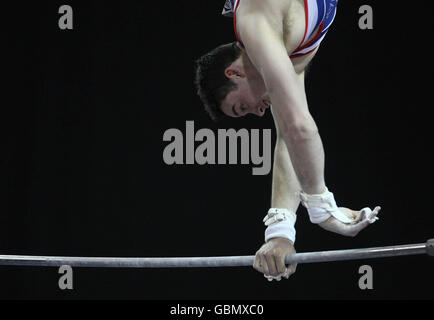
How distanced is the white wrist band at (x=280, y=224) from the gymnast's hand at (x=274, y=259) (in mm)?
23

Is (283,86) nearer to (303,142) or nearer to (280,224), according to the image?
(303,142)

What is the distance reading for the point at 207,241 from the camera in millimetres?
3191

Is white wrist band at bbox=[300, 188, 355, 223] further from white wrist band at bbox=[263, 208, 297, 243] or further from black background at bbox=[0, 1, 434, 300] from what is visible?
black background at bbox=[0, 1, 434, 300]

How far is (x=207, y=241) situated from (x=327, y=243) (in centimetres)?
58

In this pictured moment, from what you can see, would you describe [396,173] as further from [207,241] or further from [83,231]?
[83,231]

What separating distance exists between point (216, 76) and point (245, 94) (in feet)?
0.31

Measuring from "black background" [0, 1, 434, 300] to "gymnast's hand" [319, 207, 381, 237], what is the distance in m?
1.42

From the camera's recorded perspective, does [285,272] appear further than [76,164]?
No

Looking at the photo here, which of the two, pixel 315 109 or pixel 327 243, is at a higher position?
pixel 315 109

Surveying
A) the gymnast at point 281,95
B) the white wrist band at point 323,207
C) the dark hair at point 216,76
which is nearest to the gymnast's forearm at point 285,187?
the gymnast at point 281,95

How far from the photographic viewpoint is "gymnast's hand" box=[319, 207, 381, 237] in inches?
63.4

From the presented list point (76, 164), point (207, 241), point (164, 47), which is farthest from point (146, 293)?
point (164, 47)

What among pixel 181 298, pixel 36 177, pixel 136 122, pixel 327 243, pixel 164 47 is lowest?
pixel 181 298

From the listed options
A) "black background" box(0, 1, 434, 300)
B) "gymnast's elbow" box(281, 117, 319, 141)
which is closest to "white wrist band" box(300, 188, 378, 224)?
"gymnast's elbow" box(281, 117, 319, 141)
